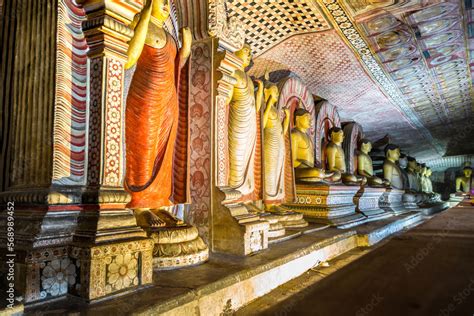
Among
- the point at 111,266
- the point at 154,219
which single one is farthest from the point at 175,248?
the point at 111,266

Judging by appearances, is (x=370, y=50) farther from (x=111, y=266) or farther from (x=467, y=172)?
(x=467, y=172)

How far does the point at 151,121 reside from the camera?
2539 mm

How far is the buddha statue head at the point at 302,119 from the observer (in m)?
5.67

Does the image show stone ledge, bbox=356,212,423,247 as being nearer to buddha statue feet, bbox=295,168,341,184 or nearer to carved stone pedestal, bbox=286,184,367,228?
carved stone pedestal, bbox=286,184,367,228

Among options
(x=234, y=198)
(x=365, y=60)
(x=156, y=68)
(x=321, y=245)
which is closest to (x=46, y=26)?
(x=156, y=68)

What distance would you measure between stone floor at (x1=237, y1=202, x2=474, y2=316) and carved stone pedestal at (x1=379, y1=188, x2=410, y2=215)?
514 cm

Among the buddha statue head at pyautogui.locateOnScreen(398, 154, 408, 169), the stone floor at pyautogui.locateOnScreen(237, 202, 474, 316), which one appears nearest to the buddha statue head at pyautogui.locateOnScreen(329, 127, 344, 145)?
the stone floor at pyautogui.locateOnScreen(237, 202, 474, 316)

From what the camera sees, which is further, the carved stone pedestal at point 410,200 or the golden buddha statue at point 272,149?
the carved stone pedestal at point 410,200

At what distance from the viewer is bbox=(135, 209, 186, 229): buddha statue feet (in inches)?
99.3

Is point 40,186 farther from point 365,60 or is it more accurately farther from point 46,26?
point 365,60

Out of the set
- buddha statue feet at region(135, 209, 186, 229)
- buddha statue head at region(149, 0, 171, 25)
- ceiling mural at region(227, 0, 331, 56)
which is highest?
ceiling mural at region(227, 0, 331, 56)

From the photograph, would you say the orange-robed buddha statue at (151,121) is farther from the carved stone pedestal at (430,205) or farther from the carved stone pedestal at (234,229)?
the carved stone pedestal at (430,205)

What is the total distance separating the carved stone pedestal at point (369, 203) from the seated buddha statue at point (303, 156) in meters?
1.01

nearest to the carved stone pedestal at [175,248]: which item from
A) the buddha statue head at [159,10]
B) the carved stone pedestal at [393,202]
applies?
the buddha statue head at [159,10]
